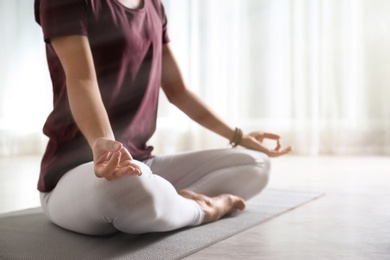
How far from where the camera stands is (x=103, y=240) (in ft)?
4.42

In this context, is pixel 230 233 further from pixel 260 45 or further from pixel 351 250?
pixel 260 45

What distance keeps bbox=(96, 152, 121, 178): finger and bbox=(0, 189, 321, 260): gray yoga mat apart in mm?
174

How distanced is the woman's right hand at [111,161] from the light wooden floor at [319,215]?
22 cm

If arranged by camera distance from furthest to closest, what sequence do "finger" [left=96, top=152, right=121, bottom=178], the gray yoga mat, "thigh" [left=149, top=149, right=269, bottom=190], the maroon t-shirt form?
"thigh" [left=149, top=149, right=269, bottom=190], the maroon t-shirt, the gray yoga mat, "finger" [left=96, top=152, right=121, bottom=178]

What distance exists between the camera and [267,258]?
1205mm

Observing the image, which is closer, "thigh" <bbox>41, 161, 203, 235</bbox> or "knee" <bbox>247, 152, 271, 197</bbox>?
"thigh" <bbox>41, 161, 203, 235</bbox>

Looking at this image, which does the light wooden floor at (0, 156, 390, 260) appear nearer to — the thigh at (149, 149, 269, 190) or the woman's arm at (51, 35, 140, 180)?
the thigh at (149, 149, 269, 190)

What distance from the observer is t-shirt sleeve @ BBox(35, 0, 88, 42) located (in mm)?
1299

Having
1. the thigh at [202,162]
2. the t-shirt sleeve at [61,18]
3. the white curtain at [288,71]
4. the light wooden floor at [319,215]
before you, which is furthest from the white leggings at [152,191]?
the white curtain at [288,71]

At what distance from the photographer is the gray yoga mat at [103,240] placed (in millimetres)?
1220

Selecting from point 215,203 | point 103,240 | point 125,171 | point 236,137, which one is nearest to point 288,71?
point 236,137

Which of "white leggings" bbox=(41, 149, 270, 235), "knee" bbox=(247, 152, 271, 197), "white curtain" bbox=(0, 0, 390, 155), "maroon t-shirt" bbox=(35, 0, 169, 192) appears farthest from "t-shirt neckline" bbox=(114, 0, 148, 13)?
"white curtain" bbox=(0, 0, 390, 155)

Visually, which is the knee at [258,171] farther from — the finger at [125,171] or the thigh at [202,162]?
the finger at [125,171]

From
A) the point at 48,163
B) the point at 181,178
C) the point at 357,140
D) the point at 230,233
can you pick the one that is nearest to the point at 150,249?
the point at 230,233
